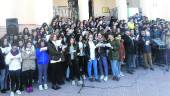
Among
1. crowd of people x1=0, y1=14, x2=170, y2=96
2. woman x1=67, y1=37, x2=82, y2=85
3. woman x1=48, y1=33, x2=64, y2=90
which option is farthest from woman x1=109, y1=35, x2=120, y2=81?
woman x1=48, y1=33, x2=64, y2=90

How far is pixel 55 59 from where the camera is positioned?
497 inches

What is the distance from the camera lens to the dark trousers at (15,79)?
12.0 meters

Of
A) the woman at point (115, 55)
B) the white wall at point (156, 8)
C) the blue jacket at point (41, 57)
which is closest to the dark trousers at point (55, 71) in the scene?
the blue jacket at point (41, 57)

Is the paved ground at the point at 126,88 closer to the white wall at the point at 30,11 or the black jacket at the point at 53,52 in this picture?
the black jacket at the point at 53,52

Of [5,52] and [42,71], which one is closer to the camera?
[5,52]

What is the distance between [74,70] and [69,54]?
69 centimetres

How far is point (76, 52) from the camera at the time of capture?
13.3 m

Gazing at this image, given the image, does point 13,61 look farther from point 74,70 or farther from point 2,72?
point 74,70

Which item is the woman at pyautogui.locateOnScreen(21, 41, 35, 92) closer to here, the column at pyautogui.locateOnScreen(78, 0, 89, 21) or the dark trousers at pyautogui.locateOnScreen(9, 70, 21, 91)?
the dark trousers at pyautogui.locateOnScreen(9, 70, 21, 91)

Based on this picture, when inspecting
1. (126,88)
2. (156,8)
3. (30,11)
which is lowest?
(126,88)

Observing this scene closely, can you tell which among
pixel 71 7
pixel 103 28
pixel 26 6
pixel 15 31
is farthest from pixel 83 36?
pixel 71 7

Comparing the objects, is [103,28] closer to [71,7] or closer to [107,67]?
[107,67]

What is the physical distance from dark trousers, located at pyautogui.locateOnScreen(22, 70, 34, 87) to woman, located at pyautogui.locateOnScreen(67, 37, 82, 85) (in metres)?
1.60

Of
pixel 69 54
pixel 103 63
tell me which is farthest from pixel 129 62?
pixel 69 54
